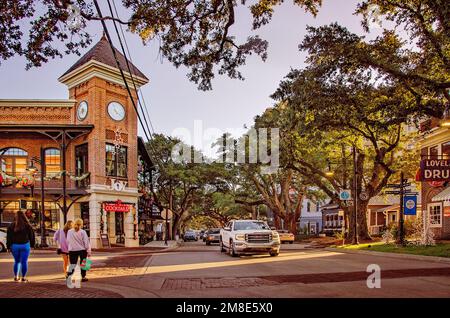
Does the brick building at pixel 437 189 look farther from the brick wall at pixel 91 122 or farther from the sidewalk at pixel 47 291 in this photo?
the sidewalk at pixel 47 291

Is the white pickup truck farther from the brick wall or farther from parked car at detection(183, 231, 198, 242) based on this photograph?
parked car at detection(183, 231, 198, 242)

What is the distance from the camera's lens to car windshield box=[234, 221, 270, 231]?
21.4m

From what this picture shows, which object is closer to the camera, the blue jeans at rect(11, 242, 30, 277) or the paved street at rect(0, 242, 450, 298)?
the paved street at rect(0, 242, 450, 298)

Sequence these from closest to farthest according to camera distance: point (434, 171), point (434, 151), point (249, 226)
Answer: point (434, 171) → point (249, 226) → point (434, 151)

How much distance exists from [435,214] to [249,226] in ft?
52.3

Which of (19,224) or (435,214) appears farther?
(435,214)

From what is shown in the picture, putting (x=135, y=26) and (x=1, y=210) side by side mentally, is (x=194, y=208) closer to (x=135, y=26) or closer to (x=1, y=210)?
(x=1, y=210)

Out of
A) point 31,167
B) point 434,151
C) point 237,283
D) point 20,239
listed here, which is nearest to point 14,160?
point 31,167

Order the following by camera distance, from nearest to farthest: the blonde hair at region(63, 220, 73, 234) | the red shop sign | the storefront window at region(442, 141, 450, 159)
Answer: the blonde hair at region(63, 220, 73, 234) → the storefront window at region(442, 141, 450, 159) → the red shop sign

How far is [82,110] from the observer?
3266 cm

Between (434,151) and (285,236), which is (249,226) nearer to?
(434,151)

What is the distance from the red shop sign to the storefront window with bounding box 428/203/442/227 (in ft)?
68.2

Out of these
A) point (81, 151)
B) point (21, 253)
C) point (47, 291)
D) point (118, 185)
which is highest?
point (81, 151)

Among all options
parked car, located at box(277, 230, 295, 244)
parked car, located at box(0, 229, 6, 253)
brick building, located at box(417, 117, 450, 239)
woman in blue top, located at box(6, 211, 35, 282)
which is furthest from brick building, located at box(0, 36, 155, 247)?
brick building, located at box(417, 117, 450, 239)
